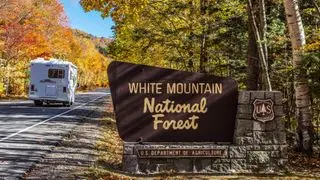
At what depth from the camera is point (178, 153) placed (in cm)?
931

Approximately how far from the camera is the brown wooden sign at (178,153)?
9.27 metres

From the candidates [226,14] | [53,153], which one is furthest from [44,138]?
[226,14]

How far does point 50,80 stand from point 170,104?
19.8 m

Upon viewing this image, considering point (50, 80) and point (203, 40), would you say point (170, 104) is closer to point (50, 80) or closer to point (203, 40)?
point (203, 40)

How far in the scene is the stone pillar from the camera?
373 inches

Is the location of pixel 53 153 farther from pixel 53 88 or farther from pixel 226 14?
pixel 53 88

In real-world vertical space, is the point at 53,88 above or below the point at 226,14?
below

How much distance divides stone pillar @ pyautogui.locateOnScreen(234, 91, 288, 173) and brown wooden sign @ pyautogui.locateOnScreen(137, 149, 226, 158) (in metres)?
0.38

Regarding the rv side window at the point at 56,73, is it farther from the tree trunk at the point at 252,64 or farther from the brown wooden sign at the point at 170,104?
the brown wooden sign at the point at 170,104

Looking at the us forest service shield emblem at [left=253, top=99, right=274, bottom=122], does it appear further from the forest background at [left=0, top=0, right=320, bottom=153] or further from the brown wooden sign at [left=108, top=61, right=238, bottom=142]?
the forest background at [left=0, top=0, right=320, bottom=153]

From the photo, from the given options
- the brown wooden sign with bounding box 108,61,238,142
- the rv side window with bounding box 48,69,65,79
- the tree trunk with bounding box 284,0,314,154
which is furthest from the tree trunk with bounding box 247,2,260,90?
the rv side window with bounding box 48,69,65,79

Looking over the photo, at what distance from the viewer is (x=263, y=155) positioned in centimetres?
953

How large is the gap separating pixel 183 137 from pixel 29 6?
37.0m

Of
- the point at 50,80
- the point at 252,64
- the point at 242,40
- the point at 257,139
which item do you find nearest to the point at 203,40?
the point at 242,40
